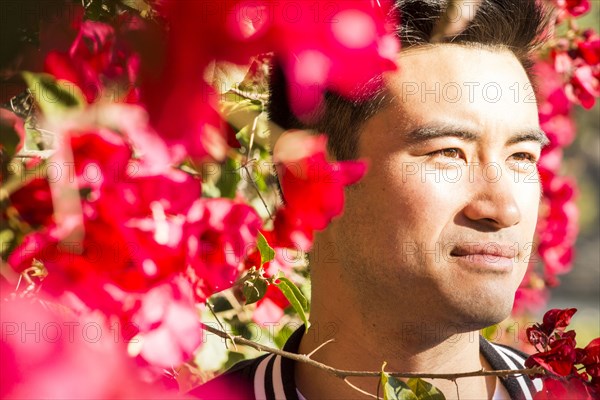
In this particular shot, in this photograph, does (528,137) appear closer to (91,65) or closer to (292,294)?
(292,294)

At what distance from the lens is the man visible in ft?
3.69

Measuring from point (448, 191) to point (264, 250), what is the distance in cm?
30

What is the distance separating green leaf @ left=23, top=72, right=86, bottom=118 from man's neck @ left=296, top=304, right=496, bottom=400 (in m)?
0.76

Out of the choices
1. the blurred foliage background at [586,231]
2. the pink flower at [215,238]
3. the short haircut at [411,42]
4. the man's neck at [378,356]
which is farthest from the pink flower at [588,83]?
the blurred foliage background at [586,231]

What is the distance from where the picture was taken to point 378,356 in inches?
50.0

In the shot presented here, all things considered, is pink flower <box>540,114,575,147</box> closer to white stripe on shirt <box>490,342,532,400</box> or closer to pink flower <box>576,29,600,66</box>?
pink flower <box>576,29,600,66</box>

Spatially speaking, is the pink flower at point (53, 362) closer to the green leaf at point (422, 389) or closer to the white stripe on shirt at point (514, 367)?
the green leaf at point (422, 389)

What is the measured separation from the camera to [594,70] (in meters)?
1.68

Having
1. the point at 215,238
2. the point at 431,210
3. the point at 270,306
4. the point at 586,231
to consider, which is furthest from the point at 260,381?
the point at 586,231

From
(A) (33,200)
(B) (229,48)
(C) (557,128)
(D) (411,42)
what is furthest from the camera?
(C) (557,128)

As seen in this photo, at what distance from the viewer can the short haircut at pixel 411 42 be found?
121cm

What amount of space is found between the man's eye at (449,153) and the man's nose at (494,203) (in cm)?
5

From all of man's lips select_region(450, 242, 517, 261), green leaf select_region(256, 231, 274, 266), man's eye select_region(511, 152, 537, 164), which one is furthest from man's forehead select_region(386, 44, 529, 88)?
green leaf select_region(256, 231, 274, 266)

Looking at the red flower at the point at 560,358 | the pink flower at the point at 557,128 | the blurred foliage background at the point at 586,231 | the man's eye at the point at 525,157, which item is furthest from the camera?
the blurred foliage background at the point at 586,231
